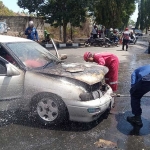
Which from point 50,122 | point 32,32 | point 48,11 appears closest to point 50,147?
point 50,122

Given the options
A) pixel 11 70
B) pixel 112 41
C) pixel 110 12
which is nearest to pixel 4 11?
pixel 110 12

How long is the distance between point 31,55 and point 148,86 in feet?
7.18

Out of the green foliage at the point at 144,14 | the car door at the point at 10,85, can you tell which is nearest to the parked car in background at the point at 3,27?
the car door at the point at 10,85

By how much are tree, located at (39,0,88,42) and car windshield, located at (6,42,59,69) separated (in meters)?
14.5

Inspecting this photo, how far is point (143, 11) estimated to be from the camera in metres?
60.4

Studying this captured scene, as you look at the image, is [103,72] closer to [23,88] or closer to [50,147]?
[23,88]

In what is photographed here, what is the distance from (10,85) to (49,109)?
77 centimetres

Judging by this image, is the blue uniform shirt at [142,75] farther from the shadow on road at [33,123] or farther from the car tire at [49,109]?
the car tire at [49,109]

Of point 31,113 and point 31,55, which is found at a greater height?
point 31,55

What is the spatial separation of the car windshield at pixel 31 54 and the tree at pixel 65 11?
47.5ft

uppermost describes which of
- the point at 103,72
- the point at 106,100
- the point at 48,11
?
the point at 48,11

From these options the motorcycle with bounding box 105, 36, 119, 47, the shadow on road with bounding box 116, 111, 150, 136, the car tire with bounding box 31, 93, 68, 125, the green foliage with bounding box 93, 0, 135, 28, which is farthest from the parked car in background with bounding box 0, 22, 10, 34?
the shadow on road with bounding box 116, 111, 150, 136

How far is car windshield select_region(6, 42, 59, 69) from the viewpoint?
4902 mm

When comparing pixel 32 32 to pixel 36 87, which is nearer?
pixel 36 87
